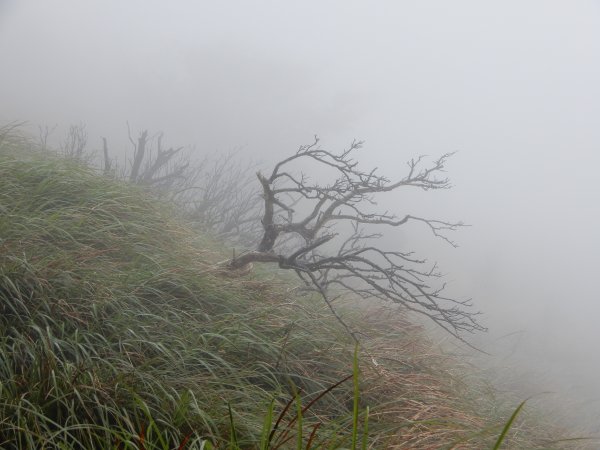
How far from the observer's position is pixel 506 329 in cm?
1739

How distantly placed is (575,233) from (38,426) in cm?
4671

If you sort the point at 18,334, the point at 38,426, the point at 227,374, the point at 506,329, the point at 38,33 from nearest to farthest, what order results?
1. the point at 38,426
2. the point at 18,334
3. the point at 227,374
4. the point at 506,329
5. the point at 38,33

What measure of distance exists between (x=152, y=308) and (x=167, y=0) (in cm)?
5077

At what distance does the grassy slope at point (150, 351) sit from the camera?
68.4 inches

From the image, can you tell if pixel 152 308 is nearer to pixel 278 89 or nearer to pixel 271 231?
pixel 271 231

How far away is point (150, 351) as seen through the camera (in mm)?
2258

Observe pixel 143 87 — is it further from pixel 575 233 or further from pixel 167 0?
pixel 575 233

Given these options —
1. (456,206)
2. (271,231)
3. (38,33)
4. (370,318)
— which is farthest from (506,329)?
(38,33)

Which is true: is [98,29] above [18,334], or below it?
above

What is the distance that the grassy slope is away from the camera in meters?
1.74

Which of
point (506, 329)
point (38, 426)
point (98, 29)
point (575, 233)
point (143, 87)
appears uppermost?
point (575, 233)

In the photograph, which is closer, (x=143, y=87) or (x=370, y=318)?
(x=370, y=318)

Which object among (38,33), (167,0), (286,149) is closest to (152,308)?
(286,149)

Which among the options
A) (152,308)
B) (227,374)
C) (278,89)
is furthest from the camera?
(278,89)
